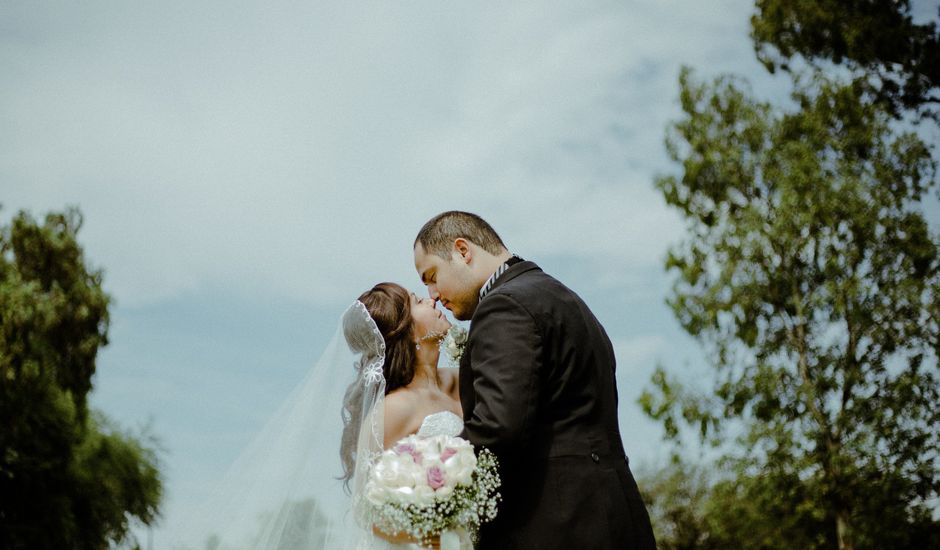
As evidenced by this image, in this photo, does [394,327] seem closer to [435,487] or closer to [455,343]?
[455,343]

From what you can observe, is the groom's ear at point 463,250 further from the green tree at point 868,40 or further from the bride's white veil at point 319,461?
the green tree at point 868,40

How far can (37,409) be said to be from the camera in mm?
23953

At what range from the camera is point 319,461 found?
180 inches


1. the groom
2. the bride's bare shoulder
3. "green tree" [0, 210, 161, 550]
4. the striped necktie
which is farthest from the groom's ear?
"green tree" [0, 210, 161, 550]

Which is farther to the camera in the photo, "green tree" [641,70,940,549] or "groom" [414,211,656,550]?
"green tree" [641,70,940,549]

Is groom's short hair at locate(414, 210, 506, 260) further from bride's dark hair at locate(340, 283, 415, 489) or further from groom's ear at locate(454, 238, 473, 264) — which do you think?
bride's dark hair at locate(340, 283, 415, 489)

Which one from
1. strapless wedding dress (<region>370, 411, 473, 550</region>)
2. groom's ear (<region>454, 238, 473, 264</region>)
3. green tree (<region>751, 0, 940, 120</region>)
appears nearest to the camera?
groom's ear (<region>454, 238, 473, 264</region>)

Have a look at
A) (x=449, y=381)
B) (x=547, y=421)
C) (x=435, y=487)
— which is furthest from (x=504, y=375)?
(x=449, y=381)

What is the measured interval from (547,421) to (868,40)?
16357 mm

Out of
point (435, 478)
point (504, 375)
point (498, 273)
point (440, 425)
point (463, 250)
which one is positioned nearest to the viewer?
point (504, 375)

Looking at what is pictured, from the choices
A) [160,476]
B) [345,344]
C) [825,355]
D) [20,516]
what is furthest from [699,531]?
[345,344]

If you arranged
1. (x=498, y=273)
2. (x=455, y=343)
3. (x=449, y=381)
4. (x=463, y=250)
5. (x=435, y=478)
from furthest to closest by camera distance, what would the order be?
1. (x=449, y=381)
2. (x=455, y=343)
3. (x=463, y=250)
4. (x=498, y=273)
5. (x=435, y=478)

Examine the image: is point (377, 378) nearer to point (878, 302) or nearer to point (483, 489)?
point (483, 489)

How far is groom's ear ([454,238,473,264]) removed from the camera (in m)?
4.03
